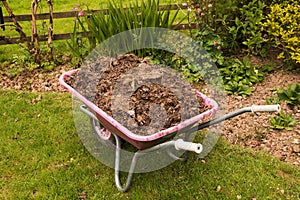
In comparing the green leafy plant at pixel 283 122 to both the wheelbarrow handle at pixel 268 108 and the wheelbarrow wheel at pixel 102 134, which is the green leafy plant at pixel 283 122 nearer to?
the wheelbarrow handle at pixel 268 108

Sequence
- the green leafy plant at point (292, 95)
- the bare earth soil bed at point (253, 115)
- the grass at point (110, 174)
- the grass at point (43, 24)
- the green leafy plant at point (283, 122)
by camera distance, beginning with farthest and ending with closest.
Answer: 1. the grass at point (43, 24)
2. the green leafy plant at point (292, 95)
3. the green leafy plant at point (283, 122)
4. the bare earth soil bed at point (253, 115)
5. the grass at point (110, 174)

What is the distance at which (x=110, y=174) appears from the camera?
121 inches

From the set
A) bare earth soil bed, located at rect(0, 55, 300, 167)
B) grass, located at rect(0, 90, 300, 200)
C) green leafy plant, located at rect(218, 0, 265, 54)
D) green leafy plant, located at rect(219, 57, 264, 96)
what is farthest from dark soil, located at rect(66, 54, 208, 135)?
green leafy plant, located at rect(218, 0, 265, 54)

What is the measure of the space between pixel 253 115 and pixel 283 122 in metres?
0.33

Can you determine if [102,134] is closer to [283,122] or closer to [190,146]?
[190,146]

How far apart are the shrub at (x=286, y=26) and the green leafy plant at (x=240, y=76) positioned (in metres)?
0.36

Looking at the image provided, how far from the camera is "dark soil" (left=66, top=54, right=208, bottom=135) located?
253cm

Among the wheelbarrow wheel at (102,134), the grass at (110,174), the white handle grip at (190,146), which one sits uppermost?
the white handle grip at (190,146)

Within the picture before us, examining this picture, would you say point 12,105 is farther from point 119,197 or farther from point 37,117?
point 119,197

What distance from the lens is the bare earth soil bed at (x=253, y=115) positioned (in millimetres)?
3211

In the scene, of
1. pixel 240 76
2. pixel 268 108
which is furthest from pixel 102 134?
pixel 240 76

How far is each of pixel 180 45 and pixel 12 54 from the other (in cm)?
244

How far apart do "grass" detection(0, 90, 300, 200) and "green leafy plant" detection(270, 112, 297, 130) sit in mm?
402

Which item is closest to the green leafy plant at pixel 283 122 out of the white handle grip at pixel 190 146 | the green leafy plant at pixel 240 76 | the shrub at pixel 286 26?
the green leafy plant at pixel 240 76
